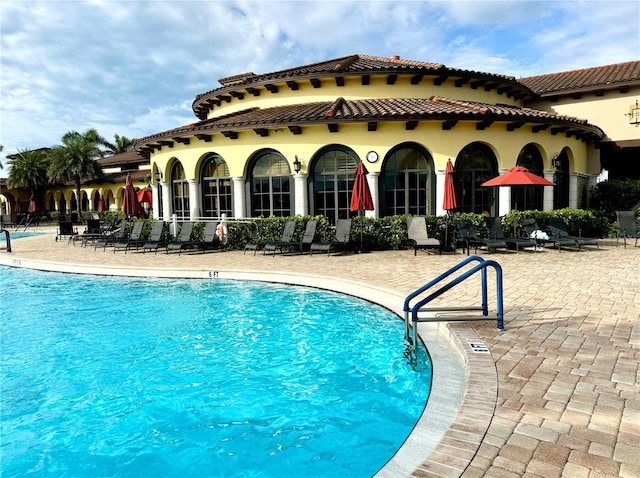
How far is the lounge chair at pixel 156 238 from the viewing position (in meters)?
15.2

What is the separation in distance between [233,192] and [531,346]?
45.4ft

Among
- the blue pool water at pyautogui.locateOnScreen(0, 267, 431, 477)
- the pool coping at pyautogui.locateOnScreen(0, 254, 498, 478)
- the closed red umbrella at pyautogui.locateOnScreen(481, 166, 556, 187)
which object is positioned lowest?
the blue pool water at pyautogui.locateOnScreen(0, 267, 431, 477)

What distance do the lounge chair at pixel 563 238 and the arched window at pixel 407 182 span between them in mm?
4105

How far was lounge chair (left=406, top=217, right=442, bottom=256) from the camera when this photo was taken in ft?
41.8

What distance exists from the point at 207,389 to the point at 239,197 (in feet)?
40.3

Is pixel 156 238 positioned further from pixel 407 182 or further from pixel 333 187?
pixel 407 182

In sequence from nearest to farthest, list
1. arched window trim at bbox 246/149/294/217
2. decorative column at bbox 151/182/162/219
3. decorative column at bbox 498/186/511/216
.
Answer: decorative column at bbox 498/186/511/216, arched window trim at bbox 246/149/294/217, decorative column at bbox 151/182/162/219

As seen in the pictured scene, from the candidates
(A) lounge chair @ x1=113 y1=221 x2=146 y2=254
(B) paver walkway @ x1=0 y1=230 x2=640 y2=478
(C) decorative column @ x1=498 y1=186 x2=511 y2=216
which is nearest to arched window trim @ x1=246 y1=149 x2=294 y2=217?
(A) lounge chair @ x1=113 y1=221 x2=146 y2=254

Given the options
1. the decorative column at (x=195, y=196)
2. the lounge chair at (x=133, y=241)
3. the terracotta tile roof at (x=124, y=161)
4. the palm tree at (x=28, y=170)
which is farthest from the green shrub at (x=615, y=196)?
the palm tree at (x=28, y=170)

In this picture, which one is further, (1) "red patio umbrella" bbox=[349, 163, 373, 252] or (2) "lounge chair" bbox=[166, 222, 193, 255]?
(2) "lounge chair" bbox=[166, 222, 193, 255]

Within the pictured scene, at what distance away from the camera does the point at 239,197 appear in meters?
16.5

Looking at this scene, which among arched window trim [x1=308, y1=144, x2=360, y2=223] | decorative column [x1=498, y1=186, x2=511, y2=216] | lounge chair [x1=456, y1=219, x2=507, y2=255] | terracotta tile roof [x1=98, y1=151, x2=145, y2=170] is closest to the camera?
lounge chair [x1=456, y1=219, x2=507, y2=255]

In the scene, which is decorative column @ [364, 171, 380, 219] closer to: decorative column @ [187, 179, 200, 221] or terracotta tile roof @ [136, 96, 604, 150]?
terracotta tile roof @ [136, 96, 604, 150]

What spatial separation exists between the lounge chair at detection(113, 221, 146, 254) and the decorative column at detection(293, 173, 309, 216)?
6.12 metres
